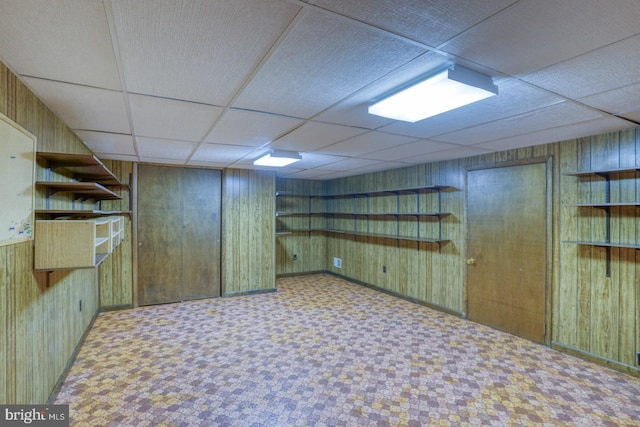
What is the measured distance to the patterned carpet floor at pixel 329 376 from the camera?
229 cm

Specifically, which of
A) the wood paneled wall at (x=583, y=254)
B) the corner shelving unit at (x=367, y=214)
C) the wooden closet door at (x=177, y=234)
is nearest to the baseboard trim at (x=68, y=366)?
the wooden closet door at (x=177, y=234)

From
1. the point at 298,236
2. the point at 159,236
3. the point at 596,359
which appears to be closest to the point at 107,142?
the point at 159,236

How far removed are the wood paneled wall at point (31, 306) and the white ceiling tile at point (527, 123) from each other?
10.4ft

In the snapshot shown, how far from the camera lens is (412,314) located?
4.53 m

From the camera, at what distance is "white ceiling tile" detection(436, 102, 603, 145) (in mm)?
2277

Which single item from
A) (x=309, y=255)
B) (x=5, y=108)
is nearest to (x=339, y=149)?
(x=5, y=108)

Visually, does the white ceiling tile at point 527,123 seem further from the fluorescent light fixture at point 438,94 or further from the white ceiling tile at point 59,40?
the white ceiling tile at point 59,40

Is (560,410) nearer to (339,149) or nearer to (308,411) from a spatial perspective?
(308,411)

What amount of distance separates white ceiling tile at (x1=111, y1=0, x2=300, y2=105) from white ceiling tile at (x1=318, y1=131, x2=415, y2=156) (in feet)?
5.16

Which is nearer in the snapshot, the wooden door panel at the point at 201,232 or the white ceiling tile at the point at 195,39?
the white ceiling tile at the point at 195,39

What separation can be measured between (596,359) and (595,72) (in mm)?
2889

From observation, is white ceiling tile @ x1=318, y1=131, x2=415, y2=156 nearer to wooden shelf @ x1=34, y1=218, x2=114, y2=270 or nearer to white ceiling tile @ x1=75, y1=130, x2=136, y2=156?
white ceiling tile @ x1=75, y1=130, x2=136, y2=156

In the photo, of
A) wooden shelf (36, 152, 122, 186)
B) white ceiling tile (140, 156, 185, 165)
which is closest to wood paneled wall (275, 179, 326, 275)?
white ceiling tile (140, 156, 185, 165)

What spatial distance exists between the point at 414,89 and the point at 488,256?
10.1 feet
